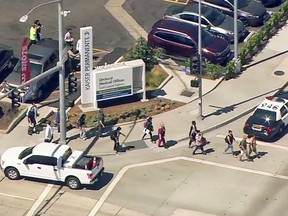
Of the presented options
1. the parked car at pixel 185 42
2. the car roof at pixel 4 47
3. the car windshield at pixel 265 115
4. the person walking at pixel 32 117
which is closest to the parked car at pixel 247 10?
the parked car at pixel 185 42

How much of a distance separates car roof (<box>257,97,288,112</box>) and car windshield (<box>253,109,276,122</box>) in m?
0.20

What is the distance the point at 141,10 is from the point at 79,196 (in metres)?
20.5

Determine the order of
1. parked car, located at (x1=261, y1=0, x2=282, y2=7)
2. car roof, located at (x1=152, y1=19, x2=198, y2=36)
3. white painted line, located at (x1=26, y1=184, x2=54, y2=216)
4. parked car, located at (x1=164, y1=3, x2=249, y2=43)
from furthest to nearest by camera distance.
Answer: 1. parked car, located at (x1=261, y1=0, x2=282, y2=7)
2. parked car, located at (x1=164, y1=3, x2=249, y2=43)
3. car roof, located at (x1=152, y1=19, x2=198, y2=36)
4. white painted line, located at (x1=26, y1=184, x2=54, y2=216)

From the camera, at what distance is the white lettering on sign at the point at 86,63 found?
51.8 metres

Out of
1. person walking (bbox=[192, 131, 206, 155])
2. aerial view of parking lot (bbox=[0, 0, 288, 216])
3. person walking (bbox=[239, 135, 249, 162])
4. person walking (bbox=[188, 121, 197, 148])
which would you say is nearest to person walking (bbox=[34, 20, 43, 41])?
aerial view of parking lot (bbox=[0, 0, 288, 216])

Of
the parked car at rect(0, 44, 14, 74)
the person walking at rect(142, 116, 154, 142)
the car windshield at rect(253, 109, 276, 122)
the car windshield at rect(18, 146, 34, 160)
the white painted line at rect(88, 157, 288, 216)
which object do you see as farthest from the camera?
the parked car at rect(0, 44, 14, 74)

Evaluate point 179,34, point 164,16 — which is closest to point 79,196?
point 179,34

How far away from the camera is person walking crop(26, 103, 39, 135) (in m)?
50.2

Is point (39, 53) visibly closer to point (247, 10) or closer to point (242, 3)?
point (247, 10)

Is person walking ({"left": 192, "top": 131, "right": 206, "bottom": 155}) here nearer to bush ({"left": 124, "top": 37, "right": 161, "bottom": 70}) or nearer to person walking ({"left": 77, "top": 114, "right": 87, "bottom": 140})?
person walking ({"left": 77, "top": 114, "right": 87, "bottom": 140})

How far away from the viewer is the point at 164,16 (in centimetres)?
6162

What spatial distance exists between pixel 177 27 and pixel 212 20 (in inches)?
125

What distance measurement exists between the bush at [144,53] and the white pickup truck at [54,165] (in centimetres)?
1070

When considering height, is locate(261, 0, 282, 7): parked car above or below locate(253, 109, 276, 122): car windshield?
above
